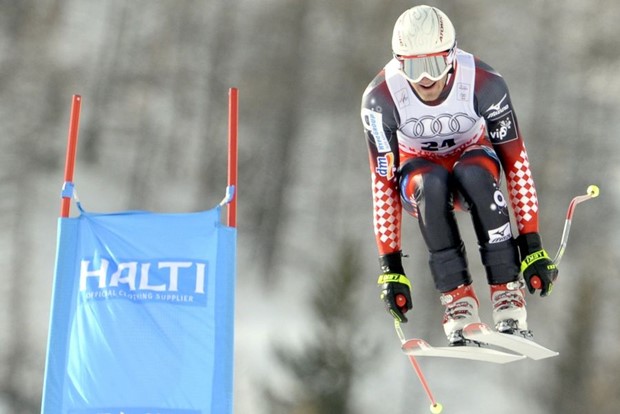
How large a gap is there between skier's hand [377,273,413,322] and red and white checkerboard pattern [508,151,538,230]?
772 mm

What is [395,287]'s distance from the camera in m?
7.54

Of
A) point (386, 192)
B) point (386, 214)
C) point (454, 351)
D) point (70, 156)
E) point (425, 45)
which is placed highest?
point (425, 45)

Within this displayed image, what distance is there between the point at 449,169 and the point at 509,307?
0.89 metres

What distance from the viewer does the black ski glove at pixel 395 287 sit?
Answer: 753cm

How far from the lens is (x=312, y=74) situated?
46969 mm

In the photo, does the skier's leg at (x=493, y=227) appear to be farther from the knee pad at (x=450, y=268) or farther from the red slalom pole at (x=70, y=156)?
the red slalom pole at (x=70, y=156)

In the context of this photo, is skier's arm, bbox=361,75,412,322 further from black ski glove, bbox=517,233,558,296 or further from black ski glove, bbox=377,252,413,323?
black ski glove, bbox=517,233,558,296

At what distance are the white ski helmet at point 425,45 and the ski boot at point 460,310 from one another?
1315 mm

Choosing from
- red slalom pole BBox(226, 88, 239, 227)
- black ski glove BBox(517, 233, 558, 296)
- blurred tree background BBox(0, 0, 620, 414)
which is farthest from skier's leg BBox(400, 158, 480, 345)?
blurred tree background BBox(0, 0, 620, 414)

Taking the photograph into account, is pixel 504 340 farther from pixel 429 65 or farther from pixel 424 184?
pixel 429 65

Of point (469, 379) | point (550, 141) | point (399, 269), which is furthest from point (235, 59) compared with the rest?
point (399, 269)

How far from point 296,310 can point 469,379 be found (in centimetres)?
592

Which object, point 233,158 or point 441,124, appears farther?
point 233,158

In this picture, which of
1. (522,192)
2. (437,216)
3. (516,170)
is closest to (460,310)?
(437,216)
